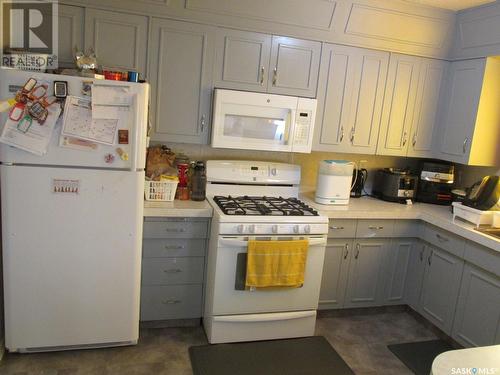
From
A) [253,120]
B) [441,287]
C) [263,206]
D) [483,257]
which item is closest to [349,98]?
[253,120]

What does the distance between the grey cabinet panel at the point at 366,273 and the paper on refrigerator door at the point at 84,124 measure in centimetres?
198

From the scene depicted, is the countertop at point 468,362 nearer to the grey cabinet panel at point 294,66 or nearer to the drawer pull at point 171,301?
the drawer pull at point 171,301

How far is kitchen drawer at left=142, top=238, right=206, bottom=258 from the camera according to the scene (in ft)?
8.96

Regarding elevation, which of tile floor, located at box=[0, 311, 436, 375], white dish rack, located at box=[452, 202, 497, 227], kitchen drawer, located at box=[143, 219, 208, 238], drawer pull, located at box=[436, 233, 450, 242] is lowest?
tile floor, located at box=[0, 311, 436, 375]

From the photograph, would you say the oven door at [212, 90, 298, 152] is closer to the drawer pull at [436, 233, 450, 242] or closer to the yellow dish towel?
the yellow dish towel

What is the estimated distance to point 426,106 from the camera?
3.47 m

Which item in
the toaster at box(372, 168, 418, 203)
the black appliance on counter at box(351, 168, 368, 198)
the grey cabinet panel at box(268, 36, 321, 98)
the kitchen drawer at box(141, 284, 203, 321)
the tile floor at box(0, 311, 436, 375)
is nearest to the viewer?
the tile floor at box(0, 311, 436, 375)

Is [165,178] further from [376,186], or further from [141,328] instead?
[376,186]

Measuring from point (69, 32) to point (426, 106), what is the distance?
9.23 ft

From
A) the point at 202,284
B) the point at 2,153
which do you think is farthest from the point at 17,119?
the point at 202,284

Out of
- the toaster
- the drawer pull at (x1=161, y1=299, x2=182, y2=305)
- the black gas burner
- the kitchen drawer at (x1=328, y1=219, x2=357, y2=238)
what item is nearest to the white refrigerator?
the drawer pull at (x1=161, y1=299, x2=182, y2=305)

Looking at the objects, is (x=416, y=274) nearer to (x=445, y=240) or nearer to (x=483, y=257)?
(x=445, y=240)

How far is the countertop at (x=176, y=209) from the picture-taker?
2.67m

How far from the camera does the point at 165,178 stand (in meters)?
2.84
